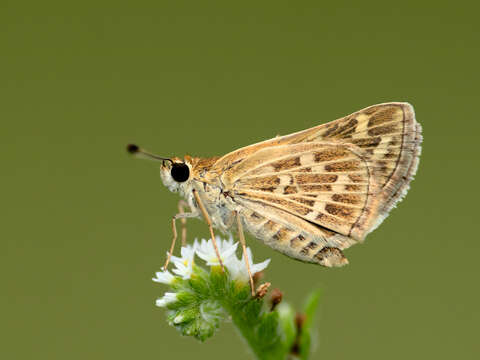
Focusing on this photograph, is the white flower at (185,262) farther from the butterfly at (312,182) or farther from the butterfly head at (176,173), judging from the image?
the butterfly head at (176,173)

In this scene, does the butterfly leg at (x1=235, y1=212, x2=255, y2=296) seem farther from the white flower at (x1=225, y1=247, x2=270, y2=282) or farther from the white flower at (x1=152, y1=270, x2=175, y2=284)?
the white flower at (x1=152, y1=270, x2=175, y2=284)

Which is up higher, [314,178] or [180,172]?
[180,172]

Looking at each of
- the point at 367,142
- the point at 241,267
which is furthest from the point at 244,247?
the point at 367,142

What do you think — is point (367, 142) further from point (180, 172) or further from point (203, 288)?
point (203, 288)

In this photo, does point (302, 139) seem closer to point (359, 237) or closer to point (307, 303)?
point (359, 237)

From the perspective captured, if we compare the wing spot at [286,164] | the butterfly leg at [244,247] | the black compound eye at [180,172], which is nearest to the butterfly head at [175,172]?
the black compound eye at [180,172]

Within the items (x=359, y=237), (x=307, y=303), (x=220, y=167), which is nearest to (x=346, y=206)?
(x=359, y=237)

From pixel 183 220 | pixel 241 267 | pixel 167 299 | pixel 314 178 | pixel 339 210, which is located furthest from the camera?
pixel 183 220
